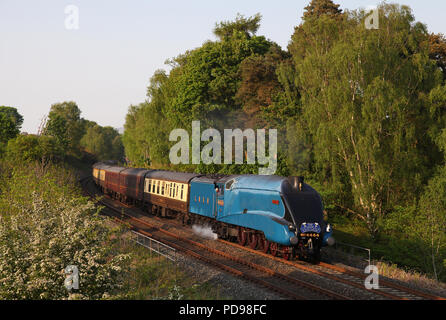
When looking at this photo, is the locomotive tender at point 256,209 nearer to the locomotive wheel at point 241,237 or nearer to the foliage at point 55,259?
the locomotive wheel at point 241,237

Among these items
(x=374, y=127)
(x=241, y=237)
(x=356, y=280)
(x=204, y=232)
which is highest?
(x=374, y=127)

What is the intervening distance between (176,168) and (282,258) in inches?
1668

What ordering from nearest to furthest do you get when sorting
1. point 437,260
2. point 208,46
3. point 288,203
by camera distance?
1. point 288,203
2. point 437,260
3. point 208,46

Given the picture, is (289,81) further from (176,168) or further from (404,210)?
(176,168)

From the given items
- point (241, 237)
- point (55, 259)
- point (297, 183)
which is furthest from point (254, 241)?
point (55, 259)

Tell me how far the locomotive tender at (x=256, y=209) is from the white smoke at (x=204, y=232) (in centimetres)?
33

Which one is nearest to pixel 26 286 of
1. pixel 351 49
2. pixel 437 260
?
pixel 437 260

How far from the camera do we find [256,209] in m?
20.6

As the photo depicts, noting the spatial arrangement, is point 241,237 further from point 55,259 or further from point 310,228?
point 55,259

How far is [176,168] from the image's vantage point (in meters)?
60.8

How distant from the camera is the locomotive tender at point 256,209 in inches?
718

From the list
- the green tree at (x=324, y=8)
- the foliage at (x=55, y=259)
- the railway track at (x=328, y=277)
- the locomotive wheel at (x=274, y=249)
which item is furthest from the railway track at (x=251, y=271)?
the green tree at (x=324, y=8)

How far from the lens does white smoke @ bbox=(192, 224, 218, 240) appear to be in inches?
1026

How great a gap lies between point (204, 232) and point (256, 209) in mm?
7569
